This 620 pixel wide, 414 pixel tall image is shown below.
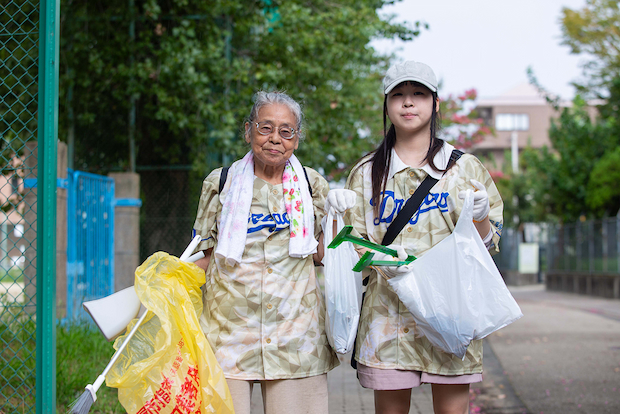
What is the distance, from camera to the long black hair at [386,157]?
2.83 meters

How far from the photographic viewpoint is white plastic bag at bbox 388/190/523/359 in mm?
2592

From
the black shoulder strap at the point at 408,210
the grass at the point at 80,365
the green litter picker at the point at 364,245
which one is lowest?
the grass at the point at 80,365

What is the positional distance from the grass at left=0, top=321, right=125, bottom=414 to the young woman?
2116 mm

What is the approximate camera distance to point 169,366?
2621 millimetres

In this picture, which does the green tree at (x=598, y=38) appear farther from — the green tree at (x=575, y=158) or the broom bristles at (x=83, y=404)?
the broom bristles at (x=83, y=404)

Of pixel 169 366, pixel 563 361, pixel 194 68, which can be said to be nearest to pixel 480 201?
pixel 169 366

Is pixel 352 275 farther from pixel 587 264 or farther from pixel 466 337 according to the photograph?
pixel 587 264

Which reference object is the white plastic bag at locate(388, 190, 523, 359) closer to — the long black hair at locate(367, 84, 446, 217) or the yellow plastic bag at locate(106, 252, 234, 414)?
the long black hair at locate(367, 84, 446, 217)

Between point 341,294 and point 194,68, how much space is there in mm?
5675

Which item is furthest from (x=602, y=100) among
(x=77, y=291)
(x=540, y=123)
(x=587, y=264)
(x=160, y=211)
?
(x=540, y=123)

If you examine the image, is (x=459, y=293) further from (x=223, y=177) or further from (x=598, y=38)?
(x=598, y=38)

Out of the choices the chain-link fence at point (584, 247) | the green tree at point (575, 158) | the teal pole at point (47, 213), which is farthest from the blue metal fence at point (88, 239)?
the green tree at point (575, 158)

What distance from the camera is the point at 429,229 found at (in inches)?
109

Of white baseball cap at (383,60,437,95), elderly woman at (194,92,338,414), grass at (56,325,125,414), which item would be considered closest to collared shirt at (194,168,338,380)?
elderly woman at (194,92,338,414)
